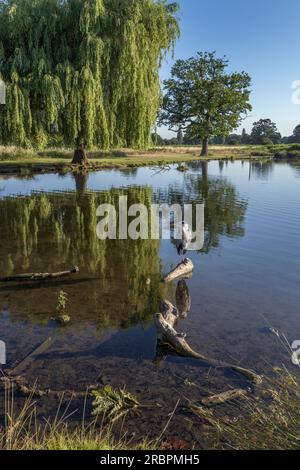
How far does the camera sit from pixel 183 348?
6.46 meters

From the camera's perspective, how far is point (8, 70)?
23.2m

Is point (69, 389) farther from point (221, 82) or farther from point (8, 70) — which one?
point (221, 82)

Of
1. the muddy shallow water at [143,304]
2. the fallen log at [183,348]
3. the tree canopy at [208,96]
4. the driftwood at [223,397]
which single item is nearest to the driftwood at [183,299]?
the muddy shallow water at [143,304]

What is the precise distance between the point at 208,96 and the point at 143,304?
5538 centimetres

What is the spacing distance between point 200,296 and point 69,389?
159 inches

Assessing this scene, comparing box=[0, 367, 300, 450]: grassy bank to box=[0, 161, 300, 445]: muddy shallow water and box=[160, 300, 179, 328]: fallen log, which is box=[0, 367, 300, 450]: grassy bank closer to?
box=[0, 161, 300, 445]: muddy shallow water

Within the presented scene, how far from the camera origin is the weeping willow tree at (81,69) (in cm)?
2297

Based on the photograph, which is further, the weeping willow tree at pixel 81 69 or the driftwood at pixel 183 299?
the weeping willow tree at pixel 81 69

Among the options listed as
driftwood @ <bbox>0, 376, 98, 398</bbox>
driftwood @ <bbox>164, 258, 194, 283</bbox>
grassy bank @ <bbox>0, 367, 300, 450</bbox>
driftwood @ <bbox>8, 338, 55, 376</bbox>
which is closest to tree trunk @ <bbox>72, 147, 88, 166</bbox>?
driftwood @ <bbox>164, 258, 194, 283</bbox>

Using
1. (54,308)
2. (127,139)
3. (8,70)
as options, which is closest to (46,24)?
(8,70)

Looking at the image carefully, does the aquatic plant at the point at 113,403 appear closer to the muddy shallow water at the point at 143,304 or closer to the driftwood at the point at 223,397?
the muddy shallow water at the point at 143,304

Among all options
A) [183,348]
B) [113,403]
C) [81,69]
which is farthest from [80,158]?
[113,403]

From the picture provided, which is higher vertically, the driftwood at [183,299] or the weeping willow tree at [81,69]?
the weeping willow tree at [81,69]

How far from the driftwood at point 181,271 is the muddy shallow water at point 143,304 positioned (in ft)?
0.72
